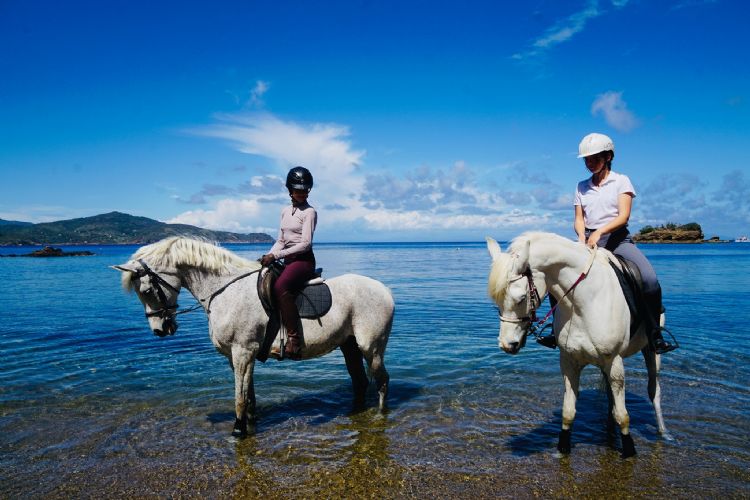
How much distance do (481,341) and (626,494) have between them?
732cm

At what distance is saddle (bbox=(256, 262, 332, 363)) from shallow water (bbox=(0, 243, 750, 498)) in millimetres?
1377

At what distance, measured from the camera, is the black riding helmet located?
6.30 metres

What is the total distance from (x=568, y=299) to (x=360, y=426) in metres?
3.50

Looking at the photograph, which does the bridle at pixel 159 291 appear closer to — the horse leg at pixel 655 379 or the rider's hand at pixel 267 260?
the rider's hand at pixel 267 260

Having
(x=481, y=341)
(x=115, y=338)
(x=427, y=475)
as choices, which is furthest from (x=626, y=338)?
(x=115, y=338)

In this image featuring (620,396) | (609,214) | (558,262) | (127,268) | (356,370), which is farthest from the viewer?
(356,370)

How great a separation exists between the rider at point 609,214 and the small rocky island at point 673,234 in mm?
121692

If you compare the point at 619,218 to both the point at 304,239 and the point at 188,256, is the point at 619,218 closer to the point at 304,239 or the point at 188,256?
the point at 304,239

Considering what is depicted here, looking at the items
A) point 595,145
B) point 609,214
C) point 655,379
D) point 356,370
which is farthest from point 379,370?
point 595,145

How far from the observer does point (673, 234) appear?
4491 inches

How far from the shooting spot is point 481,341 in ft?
39.4

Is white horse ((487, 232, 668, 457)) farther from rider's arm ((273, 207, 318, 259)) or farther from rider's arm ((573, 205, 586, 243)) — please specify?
rider's arm ((273, 207, 318, 259))

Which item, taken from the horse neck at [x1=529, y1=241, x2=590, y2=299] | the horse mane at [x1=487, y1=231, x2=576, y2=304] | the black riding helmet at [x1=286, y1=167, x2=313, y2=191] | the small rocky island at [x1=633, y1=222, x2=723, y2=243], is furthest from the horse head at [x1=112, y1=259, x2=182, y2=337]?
the small rocky island at [x1=633, y1=222, x2=723, y2=243]

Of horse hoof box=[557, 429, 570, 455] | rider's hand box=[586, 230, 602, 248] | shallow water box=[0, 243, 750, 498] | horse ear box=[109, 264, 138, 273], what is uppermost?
rider's hand box=[586, 230, 602, 248]
